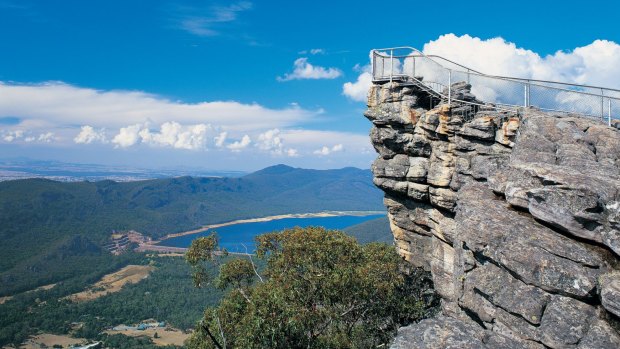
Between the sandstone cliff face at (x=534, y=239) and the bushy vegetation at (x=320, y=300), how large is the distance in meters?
5.01

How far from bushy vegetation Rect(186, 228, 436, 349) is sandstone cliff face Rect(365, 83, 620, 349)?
5.01 metres

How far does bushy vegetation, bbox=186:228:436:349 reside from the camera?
17375 mm

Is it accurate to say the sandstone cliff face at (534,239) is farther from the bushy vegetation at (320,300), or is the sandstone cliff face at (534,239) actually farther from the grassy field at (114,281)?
the grassy field at (114,281)

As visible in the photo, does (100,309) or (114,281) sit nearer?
(100,309)

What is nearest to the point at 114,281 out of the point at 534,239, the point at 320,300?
the point at 320,300

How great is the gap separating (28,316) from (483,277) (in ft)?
405

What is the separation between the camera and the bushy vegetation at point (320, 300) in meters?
17.4

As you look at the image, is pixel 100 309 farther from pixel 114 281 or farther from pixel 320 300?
pixel 320 300

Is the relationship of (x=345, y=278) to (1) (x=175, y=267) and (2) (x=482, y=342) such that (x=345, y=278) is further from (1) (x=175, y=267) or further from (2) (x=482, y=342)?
(1) (x=175, y=267)

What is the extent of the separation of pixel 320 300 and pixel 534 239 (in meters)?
11.4

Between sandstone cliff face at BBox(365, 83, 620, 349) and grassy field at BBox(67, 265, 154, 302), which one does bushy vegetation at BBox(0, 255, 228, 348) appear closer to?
grassy field at BBox(67, 265, 154, 302)

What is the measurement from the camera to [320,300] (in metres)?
20.4

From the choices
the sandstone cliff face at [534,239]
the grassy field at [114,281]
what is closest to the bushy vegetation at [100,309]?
the grassy field at [114,281]

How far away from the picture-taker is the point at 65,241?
187 metres
